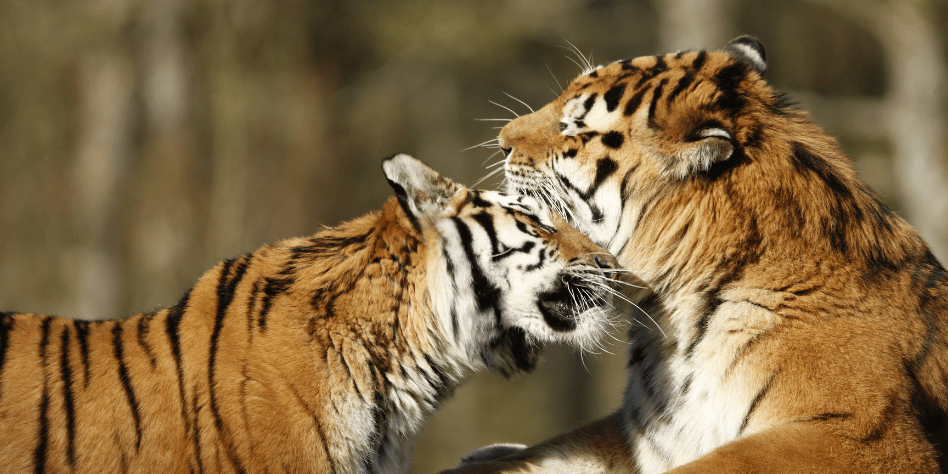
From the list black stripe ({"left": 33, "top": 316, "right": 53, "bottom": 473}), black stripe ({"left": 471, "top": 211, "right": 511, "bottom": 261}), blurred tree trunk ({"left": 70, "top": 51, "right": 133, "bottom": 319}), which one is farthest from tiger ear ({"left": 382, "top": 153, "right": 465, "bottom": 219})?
blurred tree trunk ({"left": 70, "top": 51, "right": 133, "bottom": 319})

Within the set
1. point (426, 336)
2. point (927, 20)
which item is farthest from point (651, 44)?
point (426, 336)

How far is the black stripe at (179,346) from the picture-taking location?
86.3 inches

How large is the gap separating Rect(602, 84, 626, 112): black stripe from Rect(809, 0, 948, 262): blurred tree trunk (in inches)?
282

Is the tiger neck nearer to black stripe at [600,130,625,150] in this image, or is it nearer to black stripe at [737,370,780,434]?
black stripe at [600,130,625,150]

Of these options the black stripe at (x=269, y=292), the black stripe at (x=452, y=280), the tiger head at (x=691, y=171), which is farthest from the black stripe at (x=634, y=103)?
the black stripe at (x=269, y=292)

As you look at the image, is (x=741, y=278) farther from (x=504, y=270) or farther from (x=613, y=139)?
(x=504, y=270)

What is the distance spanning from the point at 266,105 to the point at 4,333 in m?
6.09

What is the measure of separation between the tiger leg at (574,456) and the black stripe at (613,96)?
110 cm

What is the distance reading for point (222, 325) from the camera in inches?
93.7

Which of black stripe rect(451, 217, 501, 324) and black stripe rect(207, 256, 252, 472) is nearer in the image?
black stripe rect(207, 256, 252, 472)

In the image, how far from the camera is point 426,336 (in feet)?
7.84

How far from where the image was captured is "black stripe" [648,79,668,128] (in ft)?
8.12

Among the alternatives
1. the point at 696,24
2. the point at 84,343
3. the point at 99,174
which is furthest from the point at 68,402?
the point at 99,174

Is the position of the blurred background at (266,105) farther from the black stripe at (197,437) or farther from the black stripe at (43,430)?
the black stripe at (197,437)
